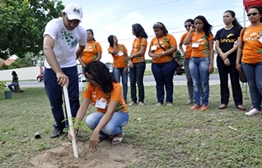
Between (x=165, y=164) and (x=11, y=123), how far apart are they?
3623 mm

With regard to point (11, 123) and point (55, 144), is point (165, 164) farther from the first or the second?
point (11, 123)

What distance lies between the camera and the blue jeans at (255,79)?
3770mm

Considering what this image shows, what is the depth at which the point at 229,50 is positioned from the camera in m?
4.28

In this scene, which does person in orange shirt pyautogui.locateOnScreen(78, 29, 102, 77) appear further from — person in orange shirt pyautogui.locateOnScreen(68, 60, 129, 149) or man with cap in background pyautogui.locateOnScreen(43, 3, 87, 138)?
person in orange shirt pyautogui.locateOnScreen(68, 60, 129, 149)

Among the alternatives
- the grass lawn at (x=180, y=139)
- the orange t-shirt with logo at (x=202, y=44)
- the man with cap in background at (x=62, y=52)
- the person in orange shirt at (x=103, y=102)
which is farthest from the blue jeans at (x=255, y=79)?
the man with cap in background at (x=62, y=52)

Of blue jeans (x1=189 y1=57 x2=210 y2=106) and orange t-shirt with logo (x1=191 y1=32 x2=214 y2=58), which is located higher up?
orange t-shirt with logo (x1=191 y1=32 x2=214 y2=58)

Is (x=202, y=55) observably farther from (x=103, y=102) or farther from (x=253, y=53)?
(x=103, y=102)

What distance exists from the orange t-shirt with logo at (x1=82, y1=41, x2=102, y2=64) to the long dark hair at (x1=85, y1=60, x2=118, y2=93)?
3.28 meters

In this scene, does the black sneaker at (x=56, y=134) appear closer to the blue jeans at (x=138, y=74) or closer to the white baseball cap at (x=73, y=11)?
the white baseball cap at (x=73, y=11)

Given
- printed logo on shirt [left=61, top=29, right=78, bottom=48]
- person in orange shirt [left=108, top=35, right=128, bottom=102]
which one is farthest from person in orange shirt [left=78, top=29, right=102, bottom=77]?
printed logo on shirt [left=61, top=29, right=78, bottom=48]

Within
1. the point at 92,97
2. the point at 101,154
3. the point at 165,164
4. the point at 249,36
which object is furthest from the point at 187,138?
the point at 249,36

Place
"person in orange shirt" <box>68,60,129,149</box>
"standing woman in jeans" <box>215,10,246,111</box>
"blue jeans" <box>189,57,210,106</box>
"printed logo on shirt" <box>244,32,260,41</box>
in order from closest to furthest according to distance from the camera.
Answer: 1. "person in orange shirt" <box>68,60,129,149</box>
2. "printed logo on shirt" <box>244,32,260,41</box>
3. "standing woman in jeans" <box>215,10,246,111</box>
4. "blue jeans" <box>189,57,210,106</box>

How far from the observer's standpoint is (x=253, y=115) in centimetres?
383

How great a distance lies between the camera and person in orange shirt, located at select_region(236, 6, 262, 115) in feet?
12.3
